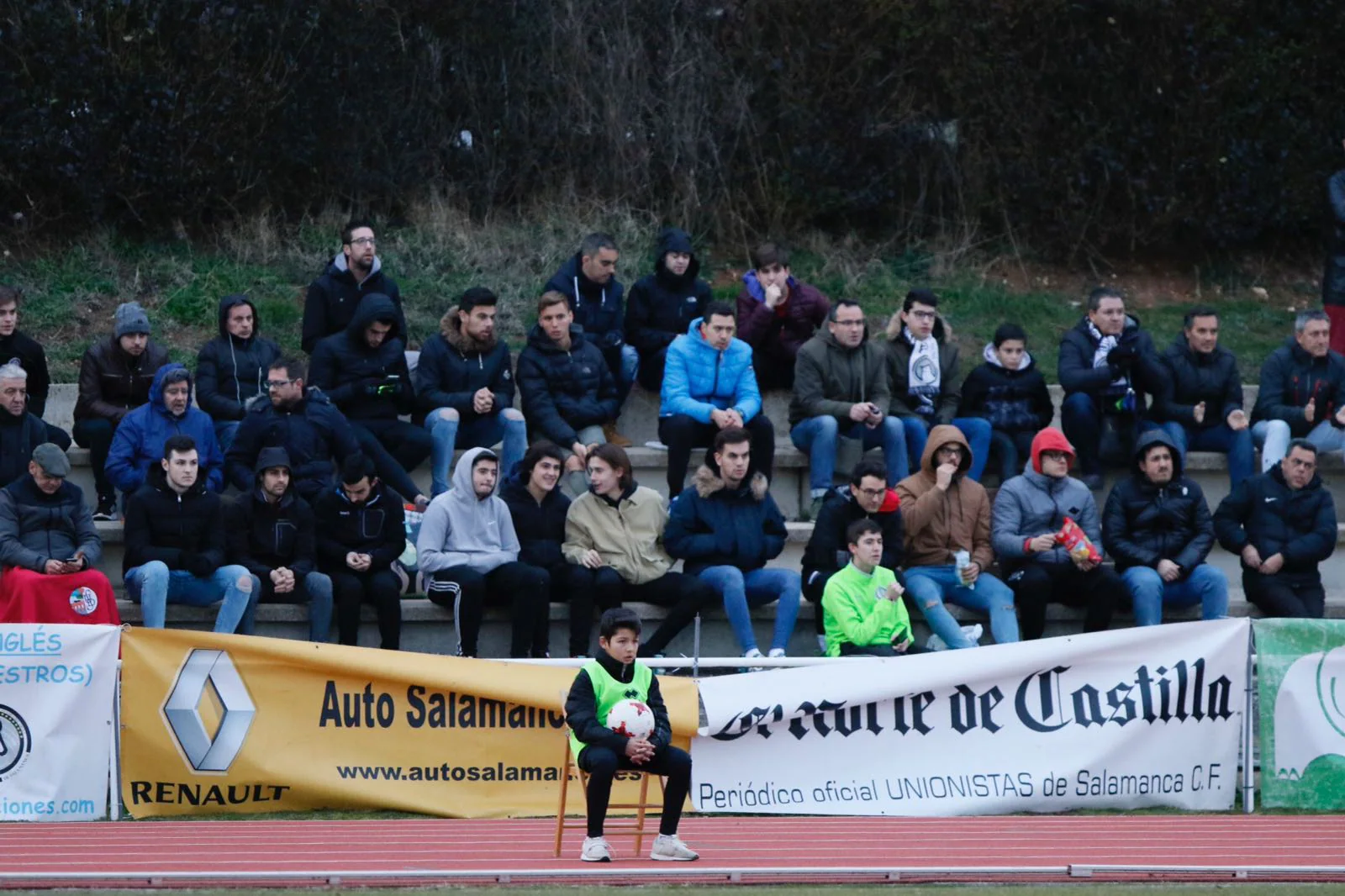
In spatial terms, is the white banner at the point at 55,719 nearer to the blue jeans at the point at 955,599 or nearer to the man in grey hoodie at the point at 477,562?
the man in grey hoodie at the point at 477,562

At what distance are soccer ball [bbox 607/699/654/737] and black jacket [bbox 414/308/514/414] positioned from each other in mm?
5722

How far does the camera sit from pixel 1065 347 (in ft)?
54.8

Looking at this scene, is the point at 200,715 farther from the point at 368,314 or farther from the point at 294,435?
the point at 368,314

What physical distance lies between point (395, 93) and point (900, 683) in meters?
11.1

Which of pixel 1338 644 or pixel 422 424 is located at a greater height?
pixel 422 424

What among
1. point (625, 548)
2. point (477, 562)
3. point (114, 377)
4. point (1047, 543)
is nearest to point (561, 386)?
point (625, 548)

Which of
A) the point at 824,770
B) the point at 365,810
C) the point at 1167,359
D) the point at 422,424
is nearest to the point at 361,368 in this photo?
the point at 422,424

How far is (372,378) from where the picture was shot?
51.8 feet

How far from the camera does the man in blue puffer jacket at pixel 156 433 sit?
14.7 m

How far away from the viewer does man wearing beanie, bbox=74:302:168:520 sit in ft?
50.6

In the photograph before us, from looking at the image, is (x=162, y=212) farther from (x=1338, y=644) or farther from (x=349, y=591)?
(x=1338, y=644)

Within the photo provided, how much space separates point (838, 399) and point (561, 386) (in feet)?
7.21

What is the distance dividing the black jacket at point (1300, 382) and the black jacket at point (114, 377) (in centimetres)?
876

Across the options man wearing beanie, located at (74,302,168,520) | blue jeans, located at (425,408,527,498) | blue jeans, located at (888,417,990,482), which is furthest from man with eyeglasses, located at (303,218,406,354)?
blue jeans, located at (888,417,990,482)
